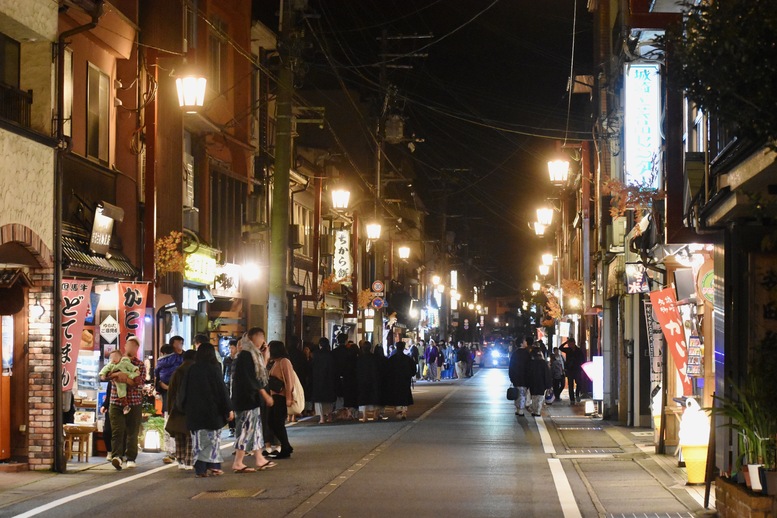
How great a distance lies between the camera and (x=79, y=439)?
1883 cm

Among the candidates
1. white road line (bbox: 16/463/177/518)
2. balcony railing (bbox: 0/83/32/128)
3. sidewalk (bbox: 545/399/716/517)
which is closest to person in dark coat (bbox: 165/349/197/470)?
white road line (bbox: 16/463/177/518)

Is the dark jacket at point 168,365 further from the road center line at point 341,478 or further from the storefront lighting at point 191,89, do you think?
the storefront lighting at point 191,89

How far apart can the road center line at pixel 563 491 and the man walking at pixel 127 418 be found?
640cm

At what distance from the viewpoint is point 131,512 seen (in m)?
13.2

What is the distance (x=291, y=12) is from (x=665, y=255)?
13286mm

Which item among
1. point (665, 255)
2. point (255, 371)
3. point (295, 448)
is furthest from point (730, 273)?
point (295, 448)

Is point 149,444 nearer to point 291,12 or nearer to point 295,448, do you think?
point 295,448

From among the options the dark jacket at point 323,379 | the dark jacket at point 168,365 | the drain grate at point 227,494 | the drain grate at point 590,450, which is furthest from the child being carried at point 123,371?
the dark jacket at point 323,379

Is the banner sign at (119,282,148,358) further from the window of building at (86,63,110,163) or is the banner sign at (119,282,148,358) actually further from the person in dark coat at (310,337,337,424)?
the person in dark coat at (310,337,337,424)

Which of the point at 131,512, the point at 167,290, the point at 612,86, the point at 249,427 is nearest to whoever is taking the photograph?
the point at 131,512

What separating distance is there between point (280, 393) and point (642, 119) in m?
8.93

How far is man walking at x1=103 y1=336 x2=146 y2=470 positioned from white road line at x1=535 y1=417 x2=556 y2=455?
7.19 metres

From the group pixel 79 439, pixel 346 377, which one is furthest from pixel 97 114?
pixel 346 377

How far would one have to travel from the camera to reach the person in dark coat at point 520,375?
1181 inches
